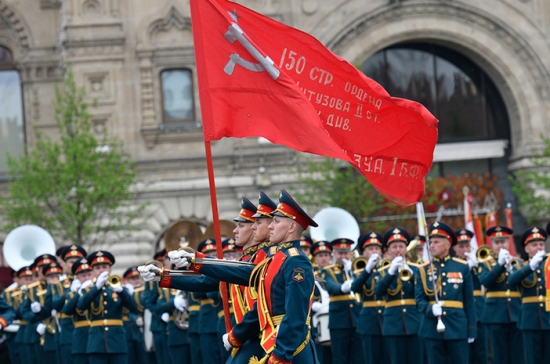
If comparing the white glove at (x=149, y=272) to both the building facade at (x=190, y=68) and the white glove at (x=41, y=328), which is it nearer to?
the white glove at (x=41, y=328)

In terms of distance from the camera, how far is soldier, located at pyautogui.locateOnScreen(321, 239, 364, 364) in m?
11.7

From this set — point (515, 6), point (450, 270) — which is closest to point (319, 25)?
point (515, 6)

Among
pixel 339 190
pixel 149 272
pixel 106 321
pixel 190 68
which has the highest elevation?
pixel 190 68

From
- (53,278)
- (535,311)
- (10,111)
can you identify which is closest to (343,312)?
(535,311)

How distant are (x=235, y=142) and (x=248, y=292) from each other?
1593 centimetres

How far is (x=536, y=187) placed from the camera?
75.2 ft

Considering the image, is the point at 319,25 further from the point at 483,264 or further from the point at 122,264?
the point at 483,264

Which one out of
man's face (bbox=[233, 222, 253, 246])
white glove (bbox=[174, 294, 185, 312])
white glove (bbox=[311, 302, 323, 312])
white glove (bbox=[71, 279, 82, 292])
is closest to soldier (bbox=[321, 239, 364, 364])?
white glove (bbox=[311, 302, 323, 312])

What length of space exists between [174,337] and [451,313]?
192 inches

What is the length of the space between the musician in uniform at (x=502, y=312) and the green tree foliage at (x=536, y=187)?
10.9 m

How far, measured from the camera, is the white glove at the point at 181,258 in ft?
18.8

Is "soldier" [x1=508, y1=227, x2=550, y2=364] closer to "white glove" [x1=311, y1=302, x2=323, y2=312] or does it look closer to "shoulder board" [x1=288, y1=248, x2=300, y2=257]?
"white glove" [x1=311, y1=302, x2=323, y2=312]

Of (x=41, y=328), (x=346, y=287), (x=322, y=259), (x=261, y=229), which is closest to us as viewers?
(x=261, y=229)

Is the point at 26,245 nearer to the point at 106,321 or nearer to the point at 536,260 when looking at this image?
the point at 106,321
